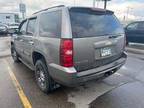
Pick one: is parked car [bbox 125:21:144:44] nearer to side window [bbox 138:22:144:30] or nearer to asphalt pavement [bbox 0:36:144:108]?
side window [bbox 138:22:144:30]

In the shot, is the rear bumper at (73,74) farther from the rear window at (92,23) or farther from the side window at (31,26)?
the side window at (31,26)

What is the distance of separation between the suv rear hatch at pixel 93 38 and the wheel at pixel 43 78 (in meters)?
0.91

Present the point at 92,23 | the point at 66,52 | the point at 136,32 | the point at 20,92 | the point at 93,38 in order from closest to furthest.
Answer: the point at 66,52 < the point at 93,38 < the point at 92,23 < the point at 20,92 < the point at 136,32

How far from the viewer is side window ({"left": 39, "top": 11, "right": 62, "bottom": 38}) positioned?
10.8 feet

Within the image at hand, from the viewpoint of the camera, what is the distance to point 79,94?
4000mm

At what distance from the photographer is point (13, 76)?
536cm

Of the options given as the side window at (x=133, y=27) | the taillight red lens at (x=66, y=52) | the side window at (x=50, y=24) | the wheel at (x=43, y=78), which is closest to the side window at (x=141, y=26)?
the side window at (x=133, y=27)

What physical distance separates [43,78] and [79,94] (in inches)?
37.1

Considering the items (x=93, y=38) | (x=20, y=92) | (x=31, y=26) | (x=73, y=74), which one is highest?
(x=31, y=26)

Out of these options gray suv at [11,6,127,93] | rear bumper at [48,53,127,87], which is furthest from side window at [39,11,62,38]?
rear bumper at [48,53,127,87]

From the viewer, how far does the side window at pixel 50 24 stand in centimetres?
330

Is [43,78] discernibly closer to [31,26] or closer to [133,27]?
[31,26]

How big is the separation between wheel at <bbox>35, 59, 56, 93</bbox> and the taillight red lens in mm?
829

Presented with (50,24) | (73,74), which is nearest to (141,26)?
(50,24)
